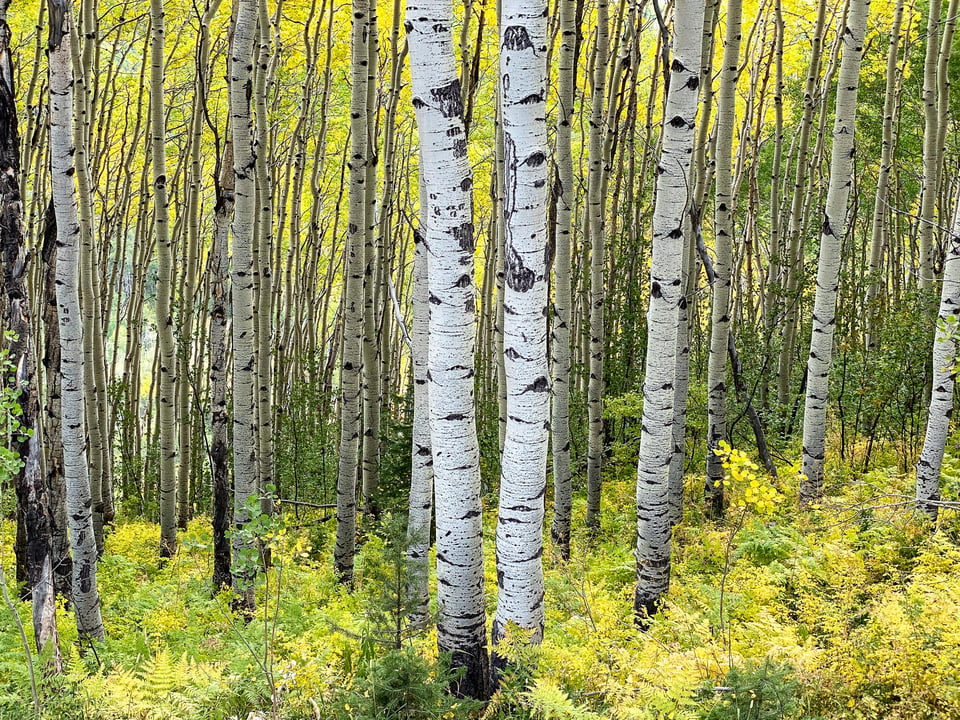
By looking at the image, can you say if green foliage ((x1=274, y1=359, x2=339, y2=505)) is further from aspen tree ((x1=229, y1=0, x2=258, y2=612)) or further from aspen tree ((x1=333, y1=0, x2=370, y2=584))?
aspen tree ((x1=229, y1=0, x2=258, y2=612))

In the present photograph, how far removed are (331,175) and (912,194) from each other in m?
8.69

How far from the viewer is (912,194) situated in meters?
11.1

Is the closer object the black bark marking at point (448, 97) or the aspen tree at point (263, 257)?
the black bark marking at point (448, 97)

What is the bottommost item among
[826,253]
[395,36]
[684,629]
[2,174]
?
[684,629]

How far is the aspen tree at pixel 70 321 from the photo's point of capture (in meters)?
3.75

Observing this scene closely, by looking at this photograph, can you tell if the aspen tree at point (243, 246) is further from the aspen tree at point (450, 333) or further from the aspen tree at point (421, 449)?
the aspen tree at point (450, 333)

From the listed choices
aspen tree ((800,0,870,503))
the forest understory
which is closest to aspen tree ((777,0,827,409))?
the forest understory

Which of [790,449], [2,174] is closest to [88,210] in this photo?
[2,174]

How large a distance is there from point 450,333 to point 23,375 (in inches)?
80.4

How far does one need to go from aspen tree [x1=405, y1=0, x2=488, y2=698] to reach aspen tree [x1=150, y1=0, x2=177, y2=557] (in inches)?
126

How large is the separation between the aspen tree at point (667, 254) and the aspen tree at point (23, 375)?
2.91 meters

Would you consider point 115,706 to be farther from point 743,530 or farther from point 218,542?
point 743,530

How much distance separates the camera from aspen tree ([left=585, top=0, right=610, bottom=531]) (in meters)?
5.61

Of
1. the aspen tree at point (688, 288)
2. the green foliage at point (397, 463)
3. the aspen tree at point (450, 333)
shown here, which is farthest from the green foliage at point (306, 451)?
the aspen tree at point (450, 333)
